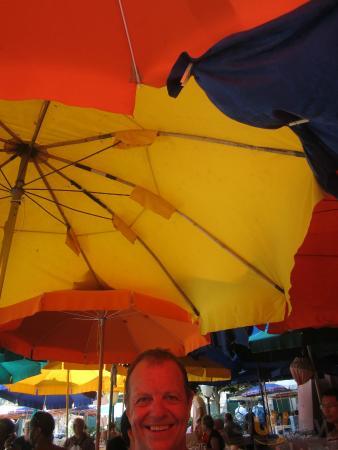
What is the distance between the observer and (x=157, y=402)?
1.55m

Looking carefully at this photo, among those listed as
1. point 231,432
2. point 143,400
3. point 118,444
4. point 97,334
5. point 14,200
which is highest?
point 14,200

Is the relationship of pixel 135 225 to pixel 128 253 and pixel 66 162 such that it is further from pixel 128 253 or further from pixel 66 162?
pixel 66 162

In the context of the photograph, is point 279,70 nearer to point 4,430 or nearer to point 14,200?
point 14,200

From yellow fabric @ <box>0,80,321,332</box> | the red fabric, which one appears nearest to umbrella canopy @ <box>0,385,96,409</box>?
yellow fabric @ <box>0,80,321,332</box>

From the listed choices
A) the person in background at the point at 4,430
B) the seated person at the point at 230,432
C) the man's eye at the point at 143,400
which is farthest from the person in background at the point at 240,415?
the man's eye at the point at 143,400

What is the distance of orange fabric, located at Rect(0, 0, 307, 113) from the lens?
1439 mm

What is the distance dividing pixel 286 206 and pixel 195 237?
1108 millimetres

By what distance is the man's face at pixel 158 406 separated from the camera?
149cm

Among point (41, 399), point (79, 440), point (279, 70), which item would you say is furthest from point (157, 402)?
point (41, 399)

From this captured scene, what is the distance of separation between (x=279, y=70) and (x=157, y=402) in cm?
135

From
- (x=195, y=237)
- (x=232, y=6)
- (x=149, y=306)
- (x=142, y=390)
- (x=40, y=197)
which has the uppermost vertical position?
(x=40, y=197)

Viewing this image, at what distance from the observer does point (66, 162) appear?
3.55 meters

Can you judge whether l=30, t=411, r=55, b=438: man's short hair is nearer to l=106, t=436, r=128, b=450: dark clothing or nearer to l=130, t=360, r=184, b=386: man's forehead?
Answer: l=106, t=436, r=128, b=450: dark clothing

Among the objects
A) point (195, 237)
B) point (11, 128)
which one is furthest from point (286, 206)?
point (11, 128)
